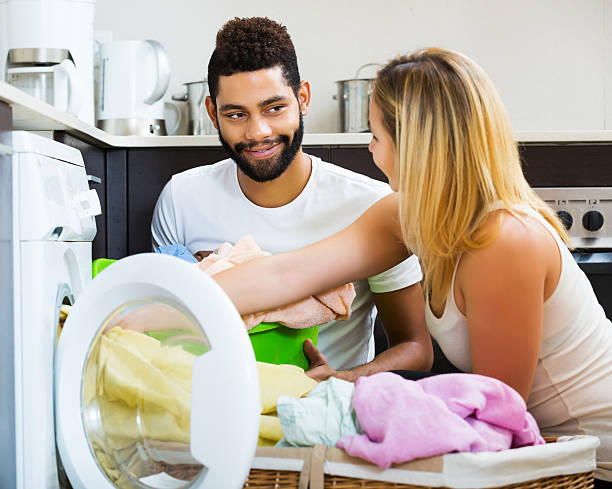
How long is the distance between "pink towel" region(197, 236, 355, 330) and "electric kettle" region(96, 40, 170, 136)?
0.97 m

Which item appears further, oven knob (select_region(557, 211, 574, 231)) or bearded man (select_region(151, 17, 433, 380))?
oven knob (select_region(557, 211, 574, 231))

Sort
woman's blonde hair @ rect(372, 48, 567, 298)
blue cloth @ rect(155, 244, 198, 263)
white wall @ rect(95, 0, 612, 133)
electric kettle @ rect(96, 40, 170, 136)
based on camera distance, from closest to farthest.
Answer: woman's blonde hair @ rect(372, 48, 567, 298) < blue cloth @ rect(155, 244, 198, 263) < electric kettle @ rect(96, 40, 170, 136) < white wall @ rect(95, 0, 612, 133)

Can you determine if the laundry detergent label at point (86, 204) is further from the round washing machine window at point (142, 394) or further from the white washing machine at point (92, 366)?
the round washing machine window at point (142, 394)

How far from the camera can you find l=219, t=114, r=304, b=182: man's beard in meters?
1.85

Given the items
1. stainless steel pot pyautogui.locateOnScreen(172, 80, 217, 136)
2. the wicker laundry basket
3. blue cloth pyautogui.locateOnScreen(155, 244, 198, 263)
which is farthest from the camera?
stainless steel pot pyautogui.locateOnScreen(172, 80, 217, 136)

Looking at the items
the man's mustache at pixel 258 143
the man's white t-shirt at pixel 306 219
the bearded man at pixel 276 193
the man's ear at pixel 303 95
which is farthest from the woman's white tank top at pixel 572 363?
the man's ear at pixel 303 95

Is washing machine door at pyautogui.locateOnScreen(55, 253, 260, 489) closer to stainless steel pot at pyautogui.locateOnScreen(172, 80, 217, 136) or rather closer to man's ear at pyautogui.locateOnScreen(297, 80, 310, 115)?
man's ear at pyautogui.locateOnScreen(297, 80, 310, 115)

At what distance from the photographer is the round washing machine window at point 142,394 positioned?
118 centimetres

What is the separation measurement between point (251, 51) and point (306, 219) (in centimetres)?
42

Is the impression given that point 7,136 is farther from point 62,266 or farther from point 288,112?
point 288,112

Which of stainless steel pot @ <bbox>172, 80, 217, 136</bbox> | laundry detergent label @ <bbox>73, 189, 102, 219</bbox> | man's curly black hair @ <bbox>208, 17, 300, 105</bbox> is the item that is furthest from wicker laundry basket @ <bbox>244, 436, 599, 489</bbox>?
stainless steel pot @ <bbox>172, 80, 217, 136</bbox>

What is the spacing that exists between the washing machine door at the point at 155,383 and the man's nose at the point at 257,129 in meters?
0.68

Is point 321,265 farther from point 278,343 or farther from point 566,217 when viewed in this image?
point 566,217

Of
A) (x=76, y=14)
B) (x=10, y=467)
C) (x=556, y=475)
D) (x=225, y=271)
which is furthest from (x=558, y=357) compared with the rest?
(x=76, y=14)
